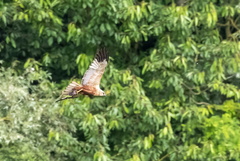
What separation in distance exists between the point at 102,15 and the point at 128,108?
1259 millimetres

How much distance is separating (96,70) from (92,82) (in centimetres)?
18

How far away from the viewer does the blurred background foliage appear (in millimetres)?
6777

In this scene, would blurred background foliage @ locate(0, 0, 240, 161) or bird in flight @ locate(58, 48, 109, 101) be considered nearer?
bird in flight @ locate(58, 48, 109, 101)

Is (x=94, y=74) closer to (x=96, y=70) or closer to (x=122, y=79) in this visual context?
(x=96, y=70)

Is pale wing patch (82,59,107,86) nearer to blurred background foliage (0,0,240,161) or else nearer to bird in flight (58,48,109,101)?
bird in flight (58,48,109,101)

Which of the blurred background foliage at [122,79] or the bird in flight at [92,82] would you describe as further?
the blurred background foliage at [122,79]

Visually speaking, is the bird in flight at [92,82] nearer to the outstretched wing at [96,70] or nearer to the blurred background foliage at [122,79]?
the outstretched wing at [96,70]

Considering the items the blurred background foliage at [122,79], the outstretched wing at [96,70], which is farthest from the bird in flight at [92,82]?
the blurred background foliage at [122,79]

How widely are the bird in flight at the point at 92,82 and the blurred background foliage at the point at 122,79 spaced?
0.60m

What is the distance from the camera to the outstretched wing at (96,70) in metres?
6.07

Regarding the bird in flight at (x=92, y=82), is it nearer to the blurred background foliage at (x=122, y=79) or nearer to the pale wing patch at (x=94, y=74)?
the pale wing patch at (x=94, y=74)

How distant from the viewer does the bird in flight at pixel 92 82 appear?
6.00 m

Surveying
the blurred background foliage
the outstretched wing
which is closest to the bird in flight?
the outstretched wing

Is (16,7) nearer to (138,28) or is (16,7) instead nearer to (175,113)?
(138,28)
